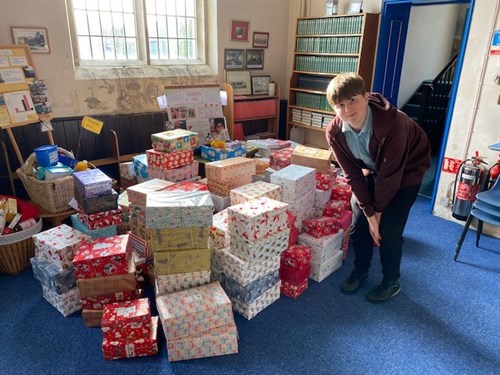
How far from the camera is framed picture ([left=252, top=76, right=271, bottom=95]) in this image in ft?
16.0

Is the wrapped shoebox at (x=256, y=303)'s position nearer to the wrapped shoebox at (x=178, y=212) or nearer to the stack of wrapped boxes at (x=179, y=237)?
the stack of wrapped boxes at (x=179, y=237)

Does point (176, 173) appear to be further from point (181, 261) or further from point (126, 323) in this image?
point (126, 323)

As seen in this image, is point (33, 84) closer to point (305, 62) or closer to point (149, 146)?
point (149, 146)

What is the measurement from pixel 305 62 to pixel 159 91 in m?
1.93

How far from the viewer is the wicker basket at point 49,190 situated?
2.79m

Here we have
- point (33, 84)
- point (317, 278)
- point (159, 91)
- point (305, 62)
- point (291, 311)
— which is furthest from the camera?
point (305, 62)

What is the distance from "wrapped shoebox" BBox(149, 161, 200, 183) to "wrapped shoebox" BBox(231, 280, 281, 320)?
1.12 metres

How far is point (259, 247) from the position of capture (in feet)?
6.84

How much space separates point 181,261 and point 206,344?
0.45 metres

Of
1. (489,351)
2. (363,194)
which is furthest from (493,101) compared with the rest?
(489,351)

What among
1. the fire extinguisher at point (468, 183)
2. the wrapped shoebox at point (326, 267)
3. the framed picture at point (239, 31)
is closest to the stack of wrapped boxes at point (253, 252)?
the wrapped shoebox at point (326, 267)

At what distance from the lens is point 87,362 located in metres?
1.88

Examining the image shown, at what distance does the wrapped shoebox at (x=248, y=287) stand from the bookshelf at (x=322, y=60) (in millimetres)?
2880

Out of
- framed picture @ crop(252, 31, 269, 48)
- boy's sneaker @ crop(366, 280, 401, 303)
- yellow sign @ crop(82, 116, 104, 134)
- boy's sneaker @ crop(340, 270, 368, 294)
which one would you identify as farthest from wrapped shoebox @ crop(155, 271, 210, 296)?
framed picture @ crop(252, 31, 269, 48)
